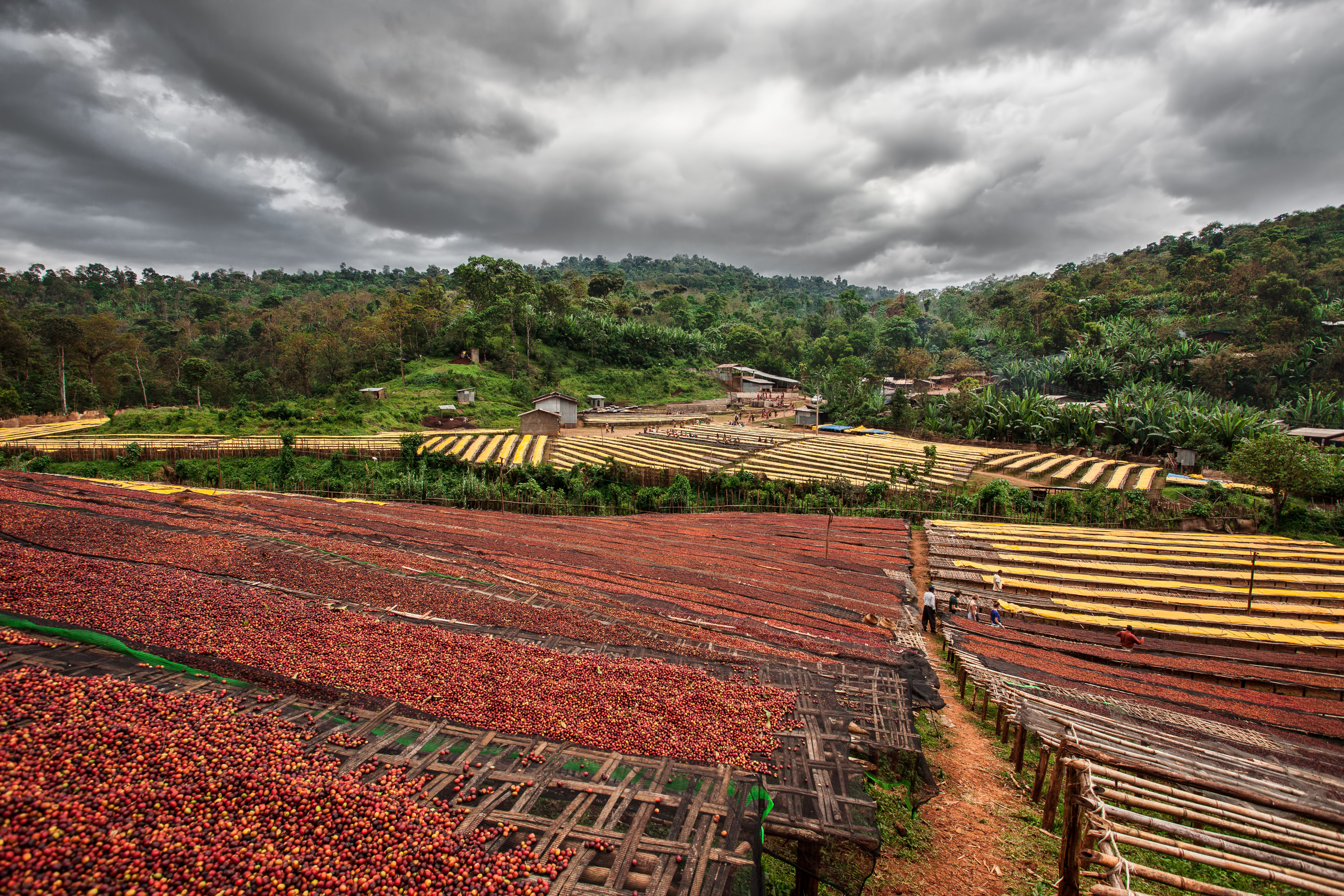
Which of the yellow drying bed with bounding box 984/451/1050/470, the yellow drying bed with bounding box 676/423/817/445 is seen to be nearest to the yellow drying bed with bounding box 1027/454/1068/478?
the yellow drying bed with bounding box 984/451/1050/470

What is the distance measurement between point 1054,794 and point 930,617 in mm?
6918

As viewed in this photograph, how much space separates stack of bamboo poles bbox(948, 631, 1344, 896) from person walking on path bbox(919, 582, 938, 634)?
5334 millimetres

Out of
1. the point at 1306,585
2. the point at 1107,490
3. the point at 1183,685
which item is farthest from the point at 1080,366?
the point at 1183,685

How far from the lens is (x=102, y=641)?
17.5 feet

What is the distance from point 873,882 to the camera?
536 centimetres

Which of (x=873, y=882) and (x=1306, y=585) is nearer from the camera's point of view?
(x=873, y=882)

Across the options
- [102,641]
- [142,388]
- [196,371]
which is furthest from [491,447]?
[142,388]

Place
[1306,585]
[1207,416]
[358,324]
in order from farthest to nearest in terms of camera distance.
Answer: [358,324]
[1207,416]
[1306,585]

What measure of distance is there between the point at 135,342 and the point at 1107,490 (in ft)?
253

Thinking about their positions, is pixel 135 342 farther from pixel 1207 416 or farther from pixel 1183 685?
pixel 1207 416

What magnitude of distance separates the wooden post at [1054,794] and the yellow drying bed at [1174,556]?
1273 centimetres

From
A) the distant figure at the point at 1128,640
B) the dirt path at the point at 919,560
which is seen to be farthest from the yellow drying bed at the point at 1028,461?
the distant figure at the point at 1128,640

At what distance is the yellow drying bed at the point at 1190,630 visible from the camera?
11555mm

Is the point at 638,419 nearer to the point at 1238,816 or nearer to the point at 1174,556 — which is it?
the point at 1174,556
